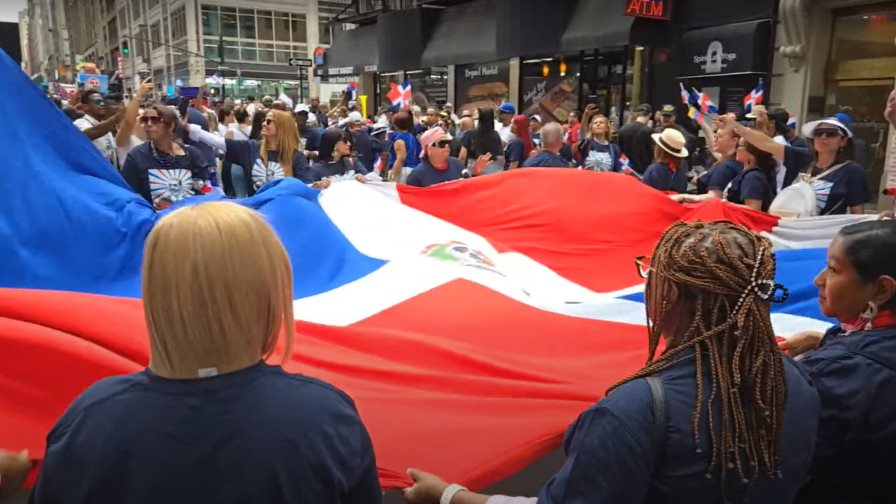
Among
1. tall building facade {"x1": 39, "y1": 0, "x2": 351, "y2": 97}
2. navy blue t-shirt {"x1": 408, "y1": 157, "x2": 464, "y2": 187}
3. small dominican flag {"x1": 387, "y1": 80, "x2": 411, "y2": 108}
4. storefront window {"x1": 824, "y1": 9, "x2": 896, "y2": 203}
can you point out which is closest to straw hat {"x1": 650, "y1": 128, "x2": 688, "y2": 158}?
navy blue t-shirt {"x1": 408, "y1": 157, "x2": 464, "y2": 187}

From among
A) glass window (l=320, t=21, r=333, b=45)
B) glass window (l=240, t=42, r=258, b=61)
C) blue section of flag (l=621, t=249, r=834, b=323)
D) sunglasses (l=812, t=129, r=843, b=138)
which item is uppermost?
glass window (l=320, t=21, r=333, b=45)

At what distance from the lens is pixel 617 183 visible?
491 cm

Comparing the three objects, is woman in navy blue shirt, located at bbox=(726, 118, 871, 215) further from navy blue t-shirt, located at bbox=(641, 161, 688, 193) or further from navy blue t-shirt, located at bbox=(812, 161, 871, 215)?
navy blue t-shirt, located at bbox=(641, 161, 688, 193)

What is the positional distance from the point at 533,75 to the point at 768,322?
16121mm

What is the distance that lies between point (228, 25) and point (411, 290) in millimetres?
40582

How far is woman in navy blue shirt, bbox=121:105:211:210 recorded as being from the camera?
4711 millimetres

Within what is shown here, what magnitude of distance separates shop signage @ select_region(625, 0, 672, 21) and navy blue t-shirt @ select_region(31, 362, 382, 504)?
39.8 ft

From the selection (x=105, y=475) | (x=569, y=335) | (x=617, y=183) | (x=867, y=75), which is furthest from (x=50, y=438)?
(x=867, y=75)

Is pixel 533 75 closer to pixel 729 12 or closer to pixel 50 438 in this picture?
pixel 729 12

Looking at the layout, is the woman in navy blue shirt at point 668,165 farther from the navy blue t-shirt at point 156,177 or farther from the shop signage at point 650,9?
the shop signage at point 650,9

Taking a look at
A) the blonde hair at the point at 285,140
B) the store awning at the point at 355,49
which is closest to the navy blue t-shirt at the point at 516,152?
the blonde hair at the point at 285,140

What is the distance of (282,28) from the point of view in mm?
41000

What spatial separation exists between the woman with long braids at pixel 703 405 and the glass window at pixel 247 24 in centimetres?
4261

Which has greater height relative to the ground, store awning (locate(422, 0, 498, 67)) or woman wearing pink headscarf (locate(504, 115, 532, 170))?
store awning (locate(422, 0, 498, 67))
